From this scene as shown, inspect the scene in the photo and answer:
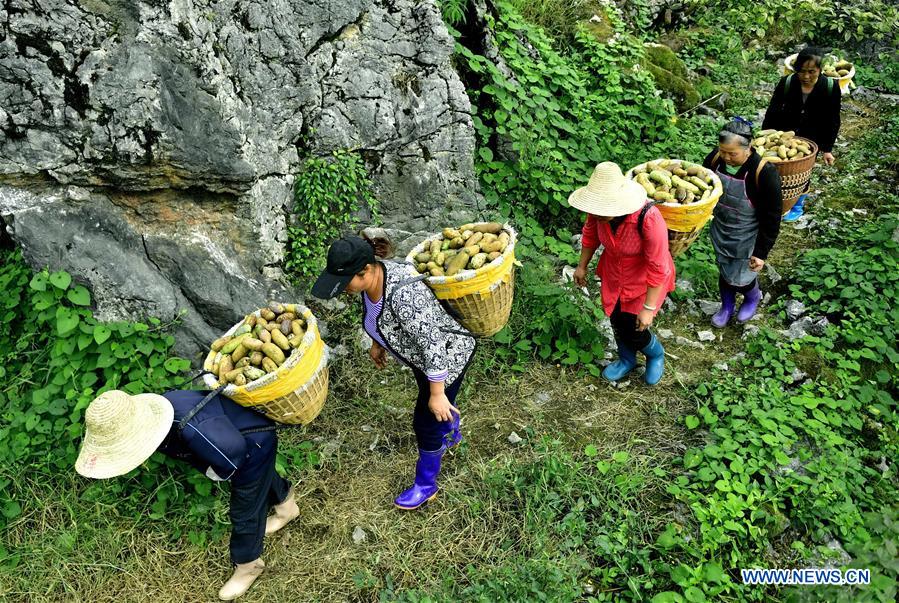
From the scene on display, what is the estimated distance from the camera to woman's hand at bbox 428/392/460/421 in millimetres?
3475

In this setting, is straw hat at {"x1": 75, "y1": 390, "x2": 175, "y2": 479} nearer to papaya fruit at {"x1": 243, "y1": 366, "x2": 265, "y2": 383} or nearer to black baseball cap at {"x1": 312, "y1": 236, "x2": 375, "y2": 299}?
papaya fruit at {"x1": 243, "y1": 366, "x2": 265, "y2": 383}

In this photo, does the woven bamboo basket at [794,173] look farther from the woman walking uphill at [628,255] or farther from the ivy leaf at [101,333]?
the ivy leaf at [101,333]

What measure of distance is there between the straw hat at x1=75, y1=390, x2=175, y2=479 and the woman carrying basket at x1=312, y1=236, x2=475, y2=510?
1.09 m

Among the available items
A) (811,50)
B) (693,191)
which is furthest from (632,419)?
(811,50)

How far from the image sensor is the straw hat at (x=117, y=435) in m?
2.88

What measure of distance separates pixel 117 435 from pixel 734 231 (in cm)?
470

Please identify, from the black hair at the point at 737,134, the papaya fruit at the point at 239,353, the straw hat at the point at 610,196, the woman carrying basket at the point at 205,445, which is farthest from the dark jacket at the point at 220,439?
the black hair at the point at 737,134

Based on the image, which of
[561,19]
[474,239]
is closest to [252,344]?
[474,239]

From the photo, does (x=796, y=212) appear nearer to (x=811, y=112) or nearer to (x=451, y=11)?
(x=811, y=112)

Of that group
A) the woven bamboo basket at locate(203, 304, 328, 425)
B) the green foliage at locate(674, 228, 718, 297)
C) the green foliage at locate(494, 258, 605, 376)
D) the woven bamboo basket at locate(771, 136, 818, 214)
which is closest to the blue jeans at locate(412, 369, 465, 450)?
the woven bamboo basket at locate(203, 304, 328, 425)

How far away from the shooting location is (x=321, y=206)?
5.23 metres

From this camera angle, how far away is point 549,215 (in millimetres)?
6461

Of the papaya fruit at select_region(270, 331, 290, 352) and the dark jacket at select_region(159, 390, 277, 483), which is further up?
the papaya fruit at select_region(270, 331, 290, 352)

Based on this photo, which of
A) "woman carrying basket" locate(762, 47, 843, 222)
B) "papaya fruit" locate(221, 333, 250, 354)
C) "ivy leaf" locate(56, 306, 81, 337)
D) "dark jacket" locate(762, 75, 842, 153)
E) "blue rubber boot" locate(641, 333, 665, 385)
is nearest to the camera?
"papaya fruit" locate(221, 333, 250, 354)
